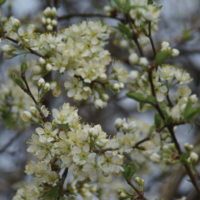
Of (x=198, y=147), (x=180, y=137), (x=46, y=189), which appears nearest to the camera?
(x=46, y=189)

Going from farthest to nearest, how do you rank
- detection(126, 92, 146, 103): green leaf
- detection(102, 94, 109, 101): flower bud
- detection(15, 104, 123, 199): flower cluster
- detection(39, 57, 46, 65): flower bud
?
detection(102, 94, 109, 101): flower bud, detection(39, 57, 46, 65): flower bud, detection(15, 104, 123, 199): flower cluster, detection(126, 92, 146, 103): green leaf

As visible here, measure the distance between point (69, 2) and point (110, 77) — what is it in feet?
11.3

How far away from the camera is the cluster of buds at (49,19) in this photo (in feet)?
10.3

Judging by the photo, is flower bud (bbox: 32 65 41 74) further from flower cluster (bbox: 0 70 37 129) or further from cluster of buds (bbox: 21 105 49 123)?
flower cluster (bbox: 0 70 37 129)

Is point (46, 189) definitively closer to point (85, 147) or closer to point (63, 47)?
point (85, 147)

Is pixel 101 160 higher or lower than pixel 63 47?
lower

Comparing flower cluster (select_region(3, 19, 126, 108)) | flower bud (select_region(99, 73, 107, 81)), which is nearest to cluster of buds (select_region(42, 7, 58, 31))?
flower cluster (select_region(3, 19, 126, 108))

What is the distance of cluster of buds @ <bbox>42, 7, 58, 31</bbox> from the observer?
3.13 m

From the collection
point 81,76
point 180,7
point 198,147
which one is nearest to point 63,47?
point 81,76

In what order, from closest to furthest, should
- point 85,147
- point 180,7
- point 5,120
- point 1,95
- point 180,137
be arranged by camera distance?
point 85,147 → point 5,120 → point 1,95 → point 180,137 → point 180,7

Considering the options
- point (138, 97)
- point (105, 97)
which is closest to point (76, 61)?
point (105, 97)

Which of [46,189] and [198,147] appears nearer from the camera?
[46,189]

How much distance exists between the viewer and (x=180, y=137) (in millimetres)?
5801

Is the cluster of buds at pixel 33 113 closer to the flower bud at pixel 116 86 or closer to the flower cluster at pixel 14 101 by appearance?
the flower bud at pixel 116 86
